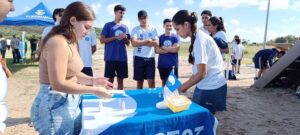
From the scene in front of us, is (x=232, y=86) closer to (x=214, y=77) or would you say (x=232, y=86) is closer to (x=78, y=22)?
(x=214, y=77)

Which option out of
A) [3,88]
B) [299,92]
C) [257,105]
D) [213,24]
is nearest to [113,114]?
[3,88]

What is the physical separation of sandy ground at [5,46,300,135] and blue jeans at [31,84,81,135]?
9.07 feet

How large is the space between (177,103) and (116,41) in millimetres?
3573

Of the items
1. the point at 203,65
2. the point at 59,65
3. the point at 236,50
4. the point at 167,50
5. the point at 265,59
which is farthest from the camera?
the point at 236,50

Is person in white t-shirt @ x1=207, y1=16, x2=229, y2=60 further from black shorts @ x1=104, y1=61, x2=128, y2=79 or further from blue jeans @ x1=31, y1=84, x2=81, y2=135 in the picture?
blue jeans @ x1=31, y1=84, x2=81, y2=135

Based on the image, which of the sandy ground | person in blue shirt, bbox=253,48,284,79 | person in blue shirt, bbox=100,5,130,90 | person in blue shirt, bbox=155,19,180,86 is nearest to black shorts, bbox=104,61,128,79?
person in blue shirt, bbox=100,5,130,90

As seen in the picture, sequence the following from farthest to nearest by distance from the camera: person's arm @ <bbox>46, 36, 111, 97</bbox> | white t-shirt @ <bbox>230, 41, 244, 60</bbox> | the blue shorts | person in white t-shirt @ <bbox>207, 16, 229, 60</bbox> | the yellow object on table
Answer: white t-shirt @ <bbox>230, 41, 244, 60</bbox> < person in white t-shirt @ <bbox>207, 16, 229, 60</bbox> < the blue shorts < the yellow object on table < person's arm @ <bbox>46, 36, 111, 97</bbox>

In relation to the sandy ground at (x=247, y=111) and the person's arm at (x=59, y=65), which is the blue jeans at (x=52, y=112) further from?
the sandy ground at (x=247, y=111)

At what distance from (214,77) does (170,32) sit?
305 centimetres

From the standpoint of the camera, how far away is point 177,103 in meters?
2.52

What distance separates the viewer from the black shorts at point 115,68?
5.99 meters

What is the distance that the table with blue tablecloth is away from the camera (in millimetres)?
2197

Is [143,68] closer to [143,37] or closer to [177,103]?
[143,37]

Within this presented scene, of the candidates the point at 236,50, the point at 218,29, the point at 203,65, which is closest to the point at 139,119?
the point at 203,65
